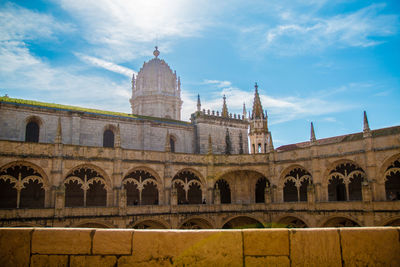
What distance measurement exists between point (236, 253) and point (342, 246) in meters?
1.43

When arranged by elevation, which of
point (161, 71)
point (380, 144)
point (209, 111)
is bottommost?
point (380, 144)

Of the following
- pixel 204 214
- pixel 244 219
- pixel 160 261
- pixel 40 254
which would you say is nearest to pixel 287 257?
pixel 160 261

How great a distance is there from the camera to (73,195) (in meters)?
33.0

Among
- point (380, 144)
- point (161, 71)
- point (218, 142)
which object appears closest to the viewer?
point (380, 144)

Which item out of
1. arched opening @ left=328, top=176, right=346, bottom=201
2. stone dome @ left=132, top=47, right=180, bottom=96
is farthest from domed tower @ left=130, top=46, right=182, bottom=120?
arched opening @ left=328, top=176, right=346, bottom=201

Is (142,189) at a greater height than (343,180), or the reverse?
(343,180)

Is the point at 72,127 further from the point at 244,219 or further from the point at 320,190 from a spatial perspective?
the point at 320,190

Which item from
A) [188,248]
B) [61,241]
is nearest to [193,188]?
[61,241]

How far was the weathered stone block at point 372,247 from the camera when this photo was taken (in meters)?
4.90

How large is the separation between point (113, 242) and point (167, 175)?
28687 mm

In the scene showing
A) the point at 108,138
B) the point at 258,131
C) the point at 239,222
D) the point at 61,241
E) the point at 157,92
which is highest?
the point at 157,92

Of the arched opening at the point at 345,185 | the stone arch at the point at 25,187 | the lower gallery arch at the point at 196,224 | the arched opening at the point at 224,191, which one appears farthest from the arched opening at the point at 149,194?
the arched opening at the point at 345,185

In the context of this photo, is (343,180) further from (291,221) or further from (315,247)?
(315,247)

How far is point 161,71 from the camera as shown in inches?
1953
